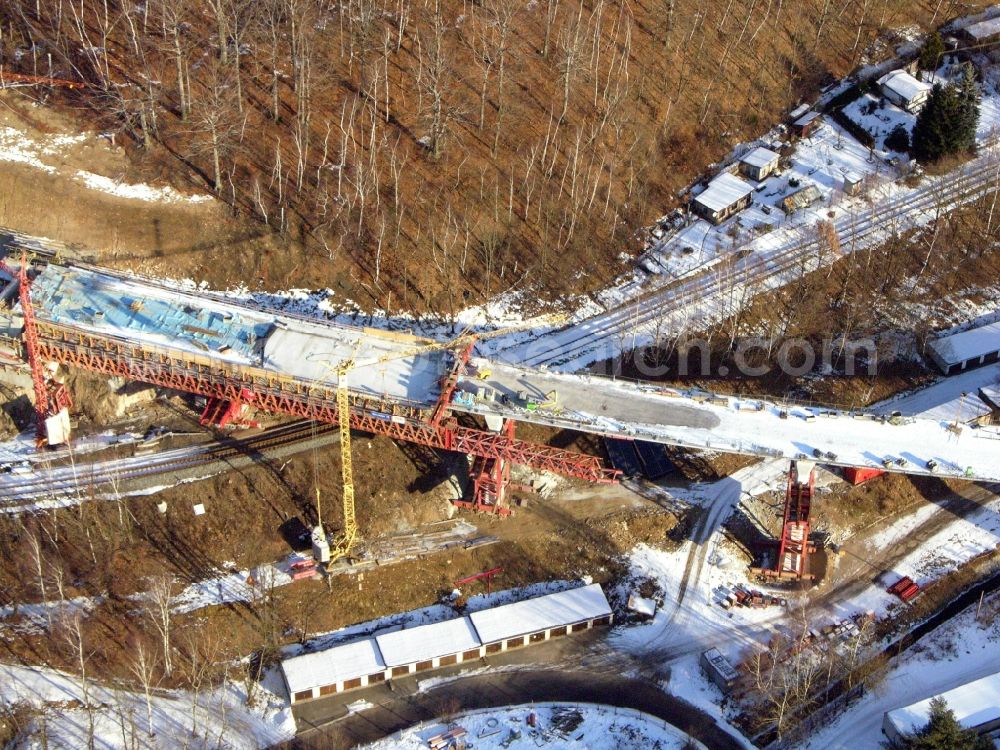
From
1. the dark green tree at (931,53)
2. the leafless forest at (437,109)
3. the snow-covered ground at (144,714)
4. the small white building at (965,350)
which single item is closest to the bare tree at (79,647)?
the snow-covered ground at (144,714)

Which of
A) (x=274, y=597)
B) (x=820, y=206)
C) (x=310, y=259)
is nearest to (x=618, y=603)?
(x=274, y=597)

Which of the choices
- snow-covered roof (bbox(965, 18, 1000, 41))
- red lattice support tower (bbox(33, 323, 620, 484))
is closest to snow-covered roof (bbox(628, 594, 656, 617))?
red lattice support tower (bbox(33, 323, 620, 484))

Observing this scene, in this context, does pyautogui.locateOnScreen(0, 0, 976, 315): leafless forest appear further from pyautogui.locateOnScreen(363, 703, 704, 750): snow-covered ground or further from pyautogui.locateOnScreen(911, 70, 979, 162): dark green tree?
pyautogui.locateOnScreen(363, 703, 704, 750): snow-covered ground

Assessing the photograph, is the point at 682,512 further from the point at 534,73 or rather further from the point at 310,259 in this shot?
the point at 534,73

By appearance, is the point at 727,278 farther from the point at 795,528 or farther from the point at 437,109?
the point at 437,109

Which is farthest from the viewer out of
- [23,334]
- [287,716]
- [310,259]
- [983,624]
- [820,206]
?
[820,206]

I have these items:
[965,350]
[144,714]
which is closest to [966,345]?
[965,350]

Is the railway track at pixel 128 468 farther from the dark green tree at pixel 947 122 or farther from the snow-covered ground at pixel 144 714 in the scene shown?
the dark green tree at pixel 947 122
